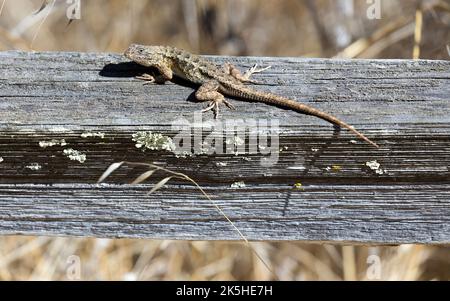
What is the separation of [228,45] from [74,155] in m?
3.92

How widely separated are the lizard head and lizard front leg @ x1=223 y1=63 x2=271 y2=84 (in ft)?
3.23

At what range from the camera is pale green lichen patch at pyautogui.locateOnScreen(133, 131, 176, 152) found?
2105 mm

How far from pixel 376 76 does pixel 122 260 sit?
10.4 feet

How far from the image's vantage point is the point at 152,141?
211cm

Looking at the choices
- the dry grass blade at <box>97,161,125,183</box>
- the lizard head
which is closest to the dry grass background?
the lizard head

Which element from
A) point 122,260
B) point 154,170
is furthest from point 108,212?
point 122,260

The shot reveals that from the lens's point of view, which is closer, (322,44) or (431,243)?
(431,243)

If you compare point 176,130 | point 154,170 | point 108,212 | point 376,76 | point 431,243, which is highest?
point 376,76

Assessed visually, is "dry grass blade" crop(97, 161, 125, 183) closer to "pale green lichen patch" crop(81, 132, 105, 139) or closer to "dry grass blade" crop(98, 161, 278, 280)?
"dry grass blade" crop(98, 161, 278, 280)

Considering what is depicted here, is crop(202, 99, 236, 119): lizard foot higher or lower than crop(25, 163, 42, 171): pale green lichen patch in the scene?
higher

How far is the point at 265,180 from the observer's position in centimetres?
222

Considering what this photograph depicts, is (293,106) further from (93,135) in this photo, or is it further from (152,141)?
(93,135)

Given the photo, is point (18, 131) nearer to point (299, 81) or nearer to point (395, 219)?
point (299, 81)

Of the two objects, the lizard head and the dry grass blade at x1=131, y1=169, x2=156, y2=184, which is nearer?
the dry grass blade at x1=131, y1=169, x2=156, y2=184
